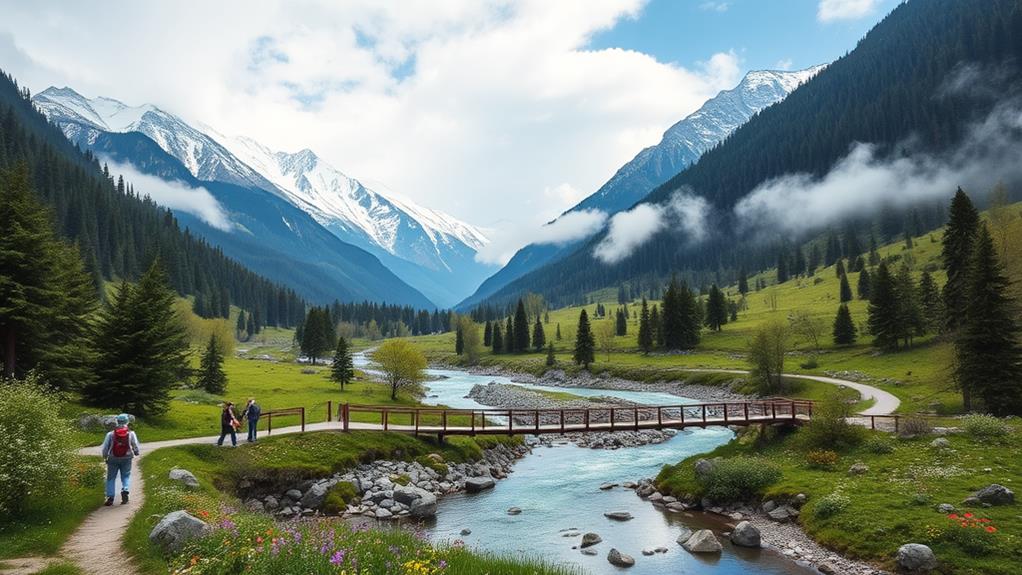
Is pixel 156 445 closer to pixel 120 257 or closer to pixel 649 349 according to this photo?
pixel 649 349

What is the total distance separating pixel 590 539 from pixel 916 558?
42.1 feet

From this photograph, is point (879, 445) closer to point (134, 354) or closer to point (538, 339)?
point (134, 354)

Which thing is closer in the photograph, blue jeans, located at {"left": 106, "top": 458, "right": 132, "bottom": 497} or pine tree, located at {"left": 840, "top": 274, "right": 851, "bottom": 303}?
blue jeans, located at {"left": 106, "top": 458, "right": 132, "bottom": 497}

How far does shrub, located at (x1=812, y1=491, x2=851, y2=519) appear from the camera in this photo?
26.5 m

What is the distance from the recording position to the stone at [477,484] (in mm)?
37156

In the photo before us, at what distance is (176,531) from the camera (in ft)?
48.0

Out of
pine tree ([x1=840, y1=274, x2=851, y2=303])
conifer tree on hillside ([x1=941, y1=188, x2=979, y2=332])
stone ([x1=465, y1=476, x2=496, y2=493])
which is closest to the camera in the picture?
stone ([x1=465, y1=476, x2=496, y2=493])

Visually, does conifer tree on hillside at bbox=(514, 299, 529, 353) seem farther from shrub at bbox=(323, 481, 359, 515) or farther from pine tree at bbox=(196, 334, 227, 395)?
shrub at bbox=(323, 481, 359, 515)

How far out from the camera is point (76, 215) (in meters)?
164

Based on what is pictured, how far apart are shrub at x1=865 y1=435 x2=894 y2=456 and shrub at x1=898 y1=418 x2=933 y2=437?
1.38 meters

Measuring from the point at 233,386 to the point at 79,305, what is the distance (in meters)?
32.7

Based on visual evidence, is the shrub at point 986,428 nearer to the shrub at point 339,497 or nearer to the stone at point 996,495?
the stone at point 996,495

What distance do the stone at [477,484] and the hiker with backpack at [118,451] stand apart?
817 inches

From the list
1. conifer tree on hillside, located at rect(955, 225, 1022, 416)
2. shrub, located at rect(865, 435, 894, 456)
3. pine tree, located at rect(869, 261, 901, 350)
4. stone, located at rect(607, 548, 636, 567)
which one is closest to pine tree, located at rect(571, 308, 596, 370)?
pine tree, located at rect(869, 261, 901, 350)
